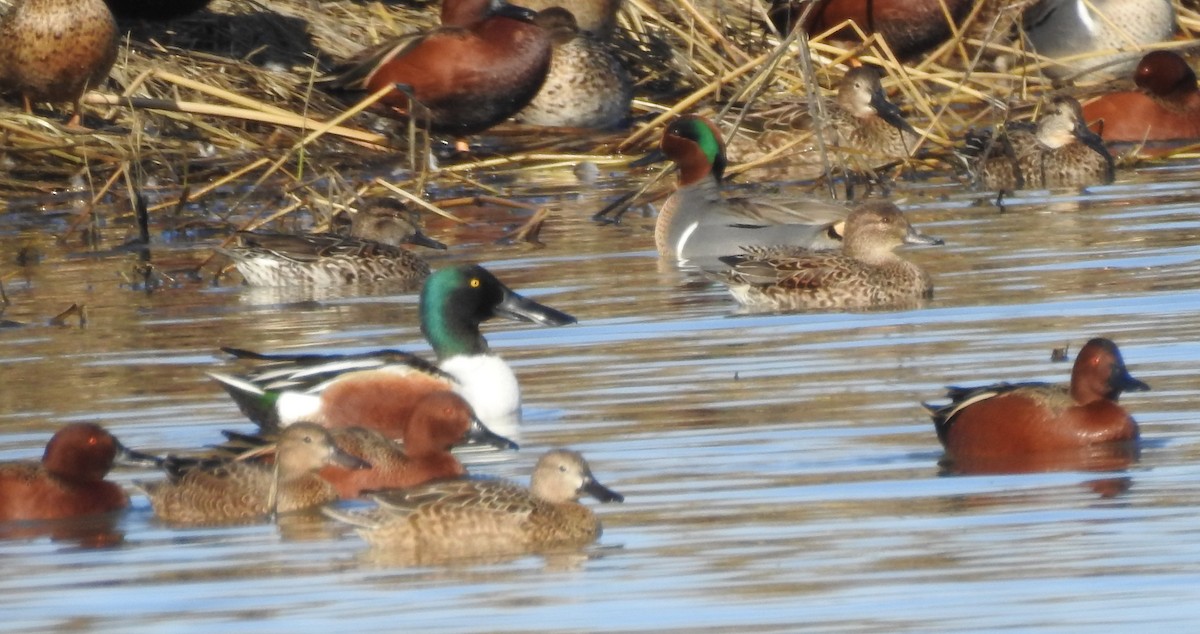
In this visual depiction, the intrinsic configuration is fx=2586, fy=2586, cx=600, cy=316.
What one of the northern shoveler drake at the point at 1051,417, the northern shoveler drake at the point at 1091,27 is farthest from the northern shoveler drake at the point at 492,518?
the northern shoveler drake at the point at 1091,27

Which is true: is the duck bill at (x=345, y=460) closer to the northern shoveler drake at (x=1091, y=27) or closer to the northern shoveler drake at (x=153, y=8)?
the northern shoveler drake at (x=153, y=8)

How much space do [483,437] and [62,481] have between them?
4.06 ft

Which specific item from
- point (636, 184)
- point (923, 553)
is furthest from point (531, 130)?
point (923, 553)

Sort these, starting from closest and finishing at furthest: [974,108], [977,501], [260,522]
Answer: [977,501] < [260,522] < [974,108]

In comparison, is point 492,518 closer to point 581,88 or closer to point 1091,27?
point 581,88

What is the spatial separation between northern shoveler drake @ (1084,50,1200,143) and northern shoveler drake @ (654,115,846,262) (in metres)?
3.94

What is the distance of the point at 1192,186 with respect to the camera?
14352 millimetres

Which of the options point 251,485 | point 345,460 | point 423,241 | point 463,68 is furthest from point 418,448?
point 463,68

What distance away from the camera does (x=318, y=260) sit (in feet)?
41.2

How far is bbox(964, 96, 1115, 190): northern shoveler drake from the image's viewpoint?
1513 centimetres

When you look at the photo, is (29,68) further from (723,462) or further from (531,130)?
(723,462)

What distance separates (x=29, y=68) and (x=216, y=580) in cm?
974

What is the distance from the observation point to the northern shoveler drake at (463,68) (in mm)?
16828

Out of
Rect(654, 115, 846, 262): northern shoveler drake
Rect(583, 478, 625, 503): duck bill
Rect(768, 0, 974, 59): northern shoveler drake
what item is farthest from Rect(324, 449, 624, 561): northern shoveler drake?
Rect(768, 0, 974, 59): northern shoveler drake
